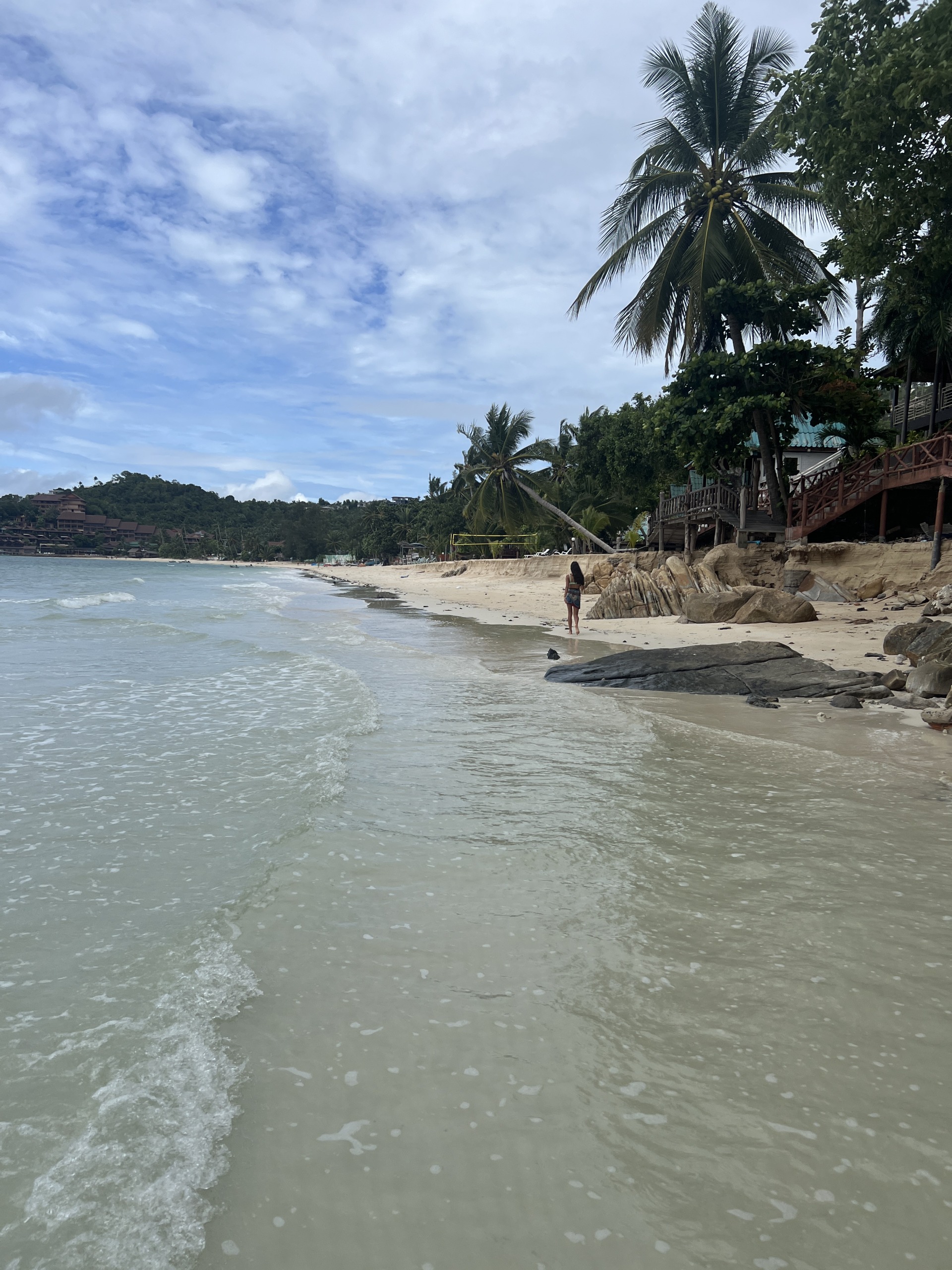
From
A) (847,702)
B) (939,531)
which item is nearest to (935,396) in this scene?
(939,531)

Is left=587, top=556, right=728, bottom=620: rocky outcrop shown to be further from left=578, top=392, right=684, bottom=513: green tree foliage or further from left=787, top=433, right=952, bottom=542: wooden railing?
left=578, top=392, right=684, bottom=513: green tree foliage

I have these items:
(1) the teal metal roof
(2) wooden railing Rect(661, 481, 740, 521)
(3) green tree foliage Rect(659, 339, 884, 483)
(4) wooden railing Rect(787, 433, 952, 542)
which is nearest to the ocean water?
(4) wooden railing Rect(787, 433, 952, 542)

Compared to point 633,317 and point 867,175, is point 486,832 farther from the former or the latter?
point 633,317

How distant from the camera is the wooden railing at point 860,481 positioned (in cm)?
1662

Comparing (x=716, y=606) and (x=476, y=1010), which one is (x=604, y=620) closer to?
(x=716, y=606)

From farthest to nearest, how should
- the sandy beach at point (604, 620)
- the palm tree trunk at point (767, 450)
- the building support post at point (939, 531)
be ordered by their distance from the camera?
the palm tree trunk at point (767, 450)
the building support post at point (939, 531)
the sandy beach at point (604, 620)

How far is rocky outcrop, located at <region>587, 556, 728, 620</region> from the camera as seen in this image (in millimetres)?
18125

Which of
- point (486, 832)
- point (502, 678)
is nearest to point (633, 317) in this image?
point (502, 678)

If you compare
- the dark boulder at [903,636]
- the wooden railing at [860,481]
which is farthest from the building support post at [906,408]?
the dark boulder at [903,636]

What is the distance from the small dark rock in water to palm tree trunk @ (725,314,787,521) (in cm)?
1335

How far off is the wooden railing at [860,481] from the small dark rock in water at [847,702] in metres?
10.9

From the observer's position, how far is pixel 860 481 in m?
18.8

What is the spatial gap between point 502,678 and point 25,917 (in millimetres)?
7228

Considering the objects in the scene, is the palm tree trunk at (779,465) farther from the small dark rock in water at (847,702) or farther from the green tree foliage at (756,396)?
the small dark rock in water at (847,702)
